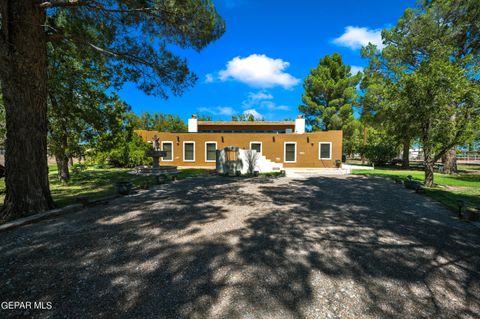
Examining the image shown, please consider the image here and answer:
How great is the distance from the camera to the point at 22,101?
14.3 feet

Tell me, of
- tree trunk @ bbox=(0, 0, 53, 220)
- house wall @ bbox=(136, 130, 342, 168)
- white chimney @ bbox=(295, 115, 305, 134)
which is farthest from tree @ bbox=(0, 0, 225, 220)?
white chimney @ bbox=(295, 115, 305, 134)

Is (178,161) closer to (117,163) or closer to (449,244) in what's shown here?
(117,163)

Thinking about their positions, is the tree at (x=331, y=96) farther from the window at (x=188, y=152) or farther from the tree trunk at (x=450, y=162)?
the window at (x=188, y=152)

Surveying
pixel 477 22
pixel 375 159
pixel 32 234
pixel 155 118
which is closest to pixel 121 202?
pixel 32 234

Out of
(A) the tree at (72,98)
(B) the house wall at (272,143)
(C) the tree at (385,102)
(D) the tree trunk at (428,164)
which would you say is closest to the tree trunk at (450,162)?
(C) the tree at (385,102)

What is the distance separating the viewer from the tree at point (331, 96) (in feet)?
82.3

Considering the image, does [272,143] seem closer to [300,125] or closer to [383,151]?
[300,125]

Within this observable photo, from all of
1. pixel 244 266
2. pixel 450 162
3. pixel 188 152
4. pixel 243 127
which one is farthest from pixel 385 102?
pixel 188 152

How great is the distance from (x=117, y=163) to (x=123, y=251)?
66.2 ft

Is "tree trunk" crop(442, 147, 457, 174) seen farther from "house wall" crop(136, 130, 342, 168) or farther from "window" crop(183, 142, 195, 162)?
"window" crop(183, 142, 195, 162)

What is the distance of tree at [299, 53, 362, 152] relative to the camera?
82.3ft

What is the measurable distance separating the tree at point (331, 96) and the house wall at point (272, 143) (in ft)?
27.2

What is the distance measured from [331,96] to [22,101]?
28167 millimetres

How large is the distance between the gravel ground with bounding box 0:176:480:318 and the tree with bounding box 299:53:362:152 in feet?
75.4
